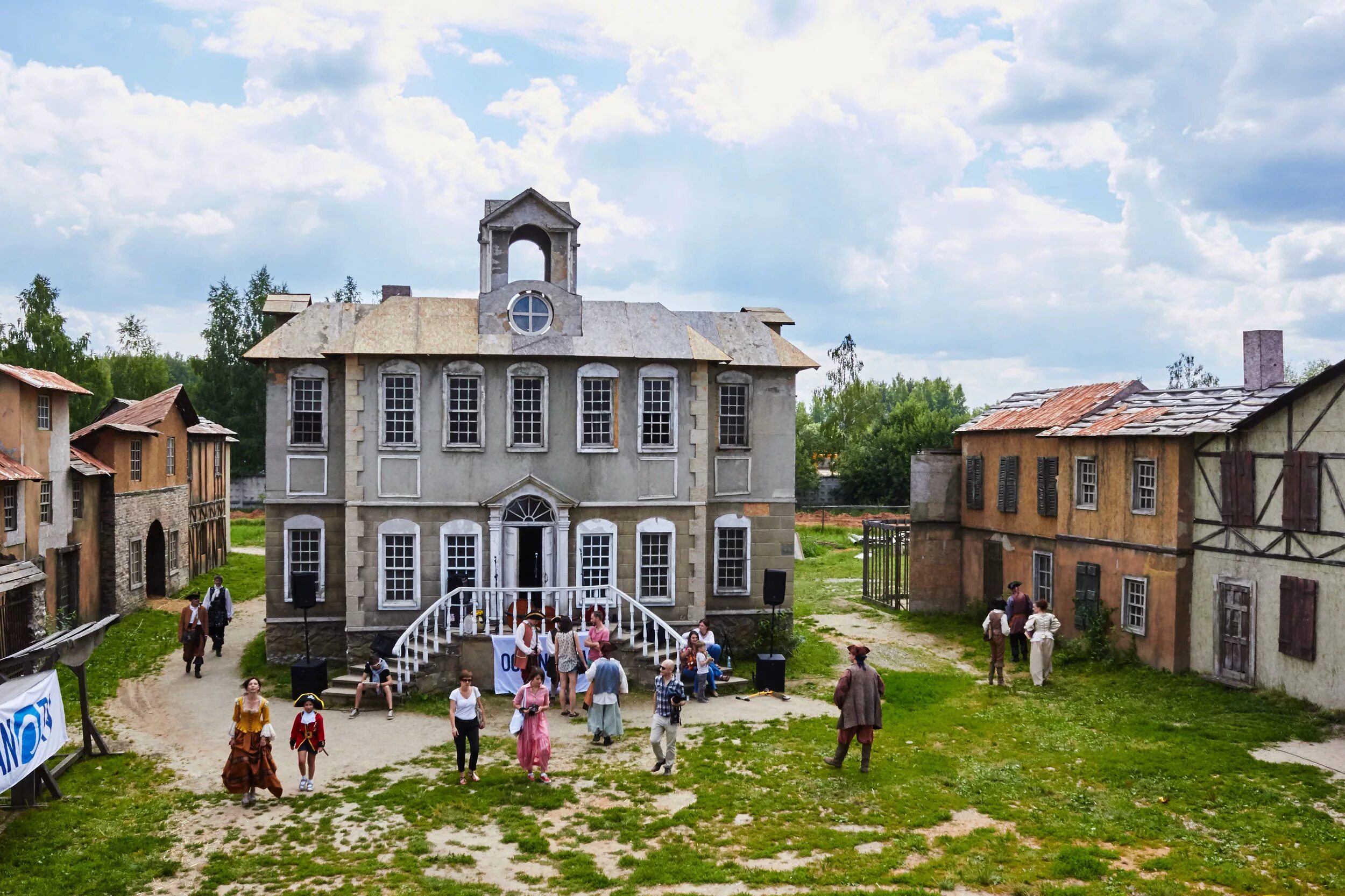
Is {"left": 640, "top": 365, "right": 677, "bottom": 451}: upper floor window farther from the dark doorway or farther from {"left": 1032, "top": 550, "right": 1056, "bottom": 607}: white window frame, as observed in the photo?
the dark doorway

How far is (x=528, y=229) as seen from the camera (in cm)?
2275

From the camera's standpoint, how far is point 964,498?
30.2 meters

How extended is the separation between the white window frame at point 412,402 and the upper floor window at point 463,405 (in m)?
0.61

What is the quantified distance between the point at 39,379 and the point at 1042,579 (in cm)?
2644

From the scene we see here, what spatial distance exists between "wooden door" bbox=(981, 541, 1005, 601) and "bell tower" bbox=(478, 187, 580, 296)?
1502cm

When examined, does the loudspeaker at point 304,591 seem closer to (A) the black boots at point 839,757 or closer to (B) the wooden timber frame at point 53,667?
(B) the wooden timber frame at point 53,667

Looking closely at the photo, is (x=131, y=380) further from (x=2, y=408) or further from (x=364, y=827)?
(x=364, y=827)

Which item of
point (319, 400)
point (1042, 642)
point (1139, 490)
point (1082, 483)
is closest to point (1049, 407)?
point (1082, 483)

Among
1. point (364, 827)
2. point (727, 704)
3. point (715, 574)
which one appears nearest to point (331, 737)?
point (364, 827)

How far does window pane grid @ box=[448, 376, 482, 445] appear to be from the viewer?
21.9 meters

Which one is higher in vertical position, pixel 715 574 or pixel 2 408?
pixel 2 408

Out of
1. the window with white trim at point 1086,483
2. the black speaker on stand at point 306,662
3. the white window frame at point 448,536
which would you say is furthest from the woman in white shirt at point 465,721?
the window with white trim at point 1086,483

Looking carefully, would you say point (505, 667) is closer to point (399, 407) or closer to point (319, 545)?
point (319, 545)

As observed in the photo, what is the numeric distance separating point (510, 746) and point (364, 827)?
4.03 m
